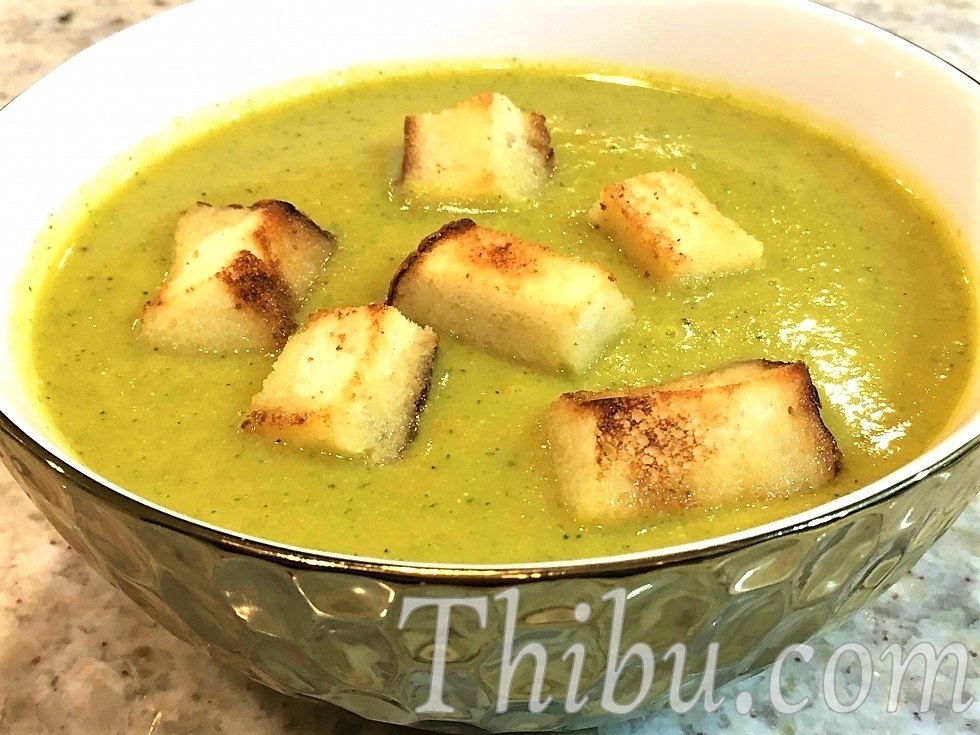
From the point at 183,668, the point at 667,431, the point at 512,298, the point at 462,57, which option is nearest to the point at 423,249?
the point at 512,298

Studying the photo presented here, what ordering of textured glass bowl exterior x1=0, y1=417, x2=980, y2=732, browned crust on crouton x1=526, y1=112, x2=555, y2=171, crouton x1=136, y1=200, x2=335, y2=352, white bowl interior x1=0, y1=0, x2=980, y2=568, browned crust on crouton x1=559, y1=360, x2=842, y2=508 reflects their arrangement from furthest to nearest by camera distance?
browned crust on crouton x1=526, y1=112, x2=555, y2=171
white bowl interior x1=0, y1=0, x2=980, y2=568
crouton x1=136, y1=200, x2=335, y2=352
browned crust on crouton x1=559, y1=360, x2=842, y2=508
textured glass bowl exterior x1=0, y1=417, x2=980, y2=732

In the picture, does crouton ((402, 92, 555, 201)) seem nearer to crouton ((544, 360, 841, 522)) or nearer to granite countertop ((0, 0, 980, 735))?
crouton ((544, 360, 841, 522))

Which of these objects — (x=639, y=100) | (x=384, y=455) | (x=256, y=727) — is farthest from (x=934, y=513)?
(x=639, y=100)

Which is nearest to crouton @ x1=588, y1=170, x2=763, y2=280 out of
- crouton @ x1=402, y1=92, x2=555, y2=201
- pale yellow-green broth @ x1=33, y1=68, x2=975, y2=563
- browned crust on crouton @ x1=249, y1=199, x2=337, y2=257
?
pale yellow-green broth @ x1=33, y1=68, x2=975, y2=563

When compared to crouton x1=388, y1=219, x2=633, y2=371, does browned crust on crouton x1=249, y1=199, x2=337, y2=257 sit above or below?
below

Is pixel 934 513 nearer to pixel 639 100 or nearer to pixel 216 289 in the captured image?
pixel 216 289

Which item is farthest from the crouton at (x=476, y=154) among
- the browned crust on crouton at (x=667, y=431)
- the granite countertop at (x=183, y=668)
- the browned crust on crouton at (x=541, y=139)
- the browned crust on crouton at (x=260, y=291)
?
the granite countertop at (x=183, y=668)
